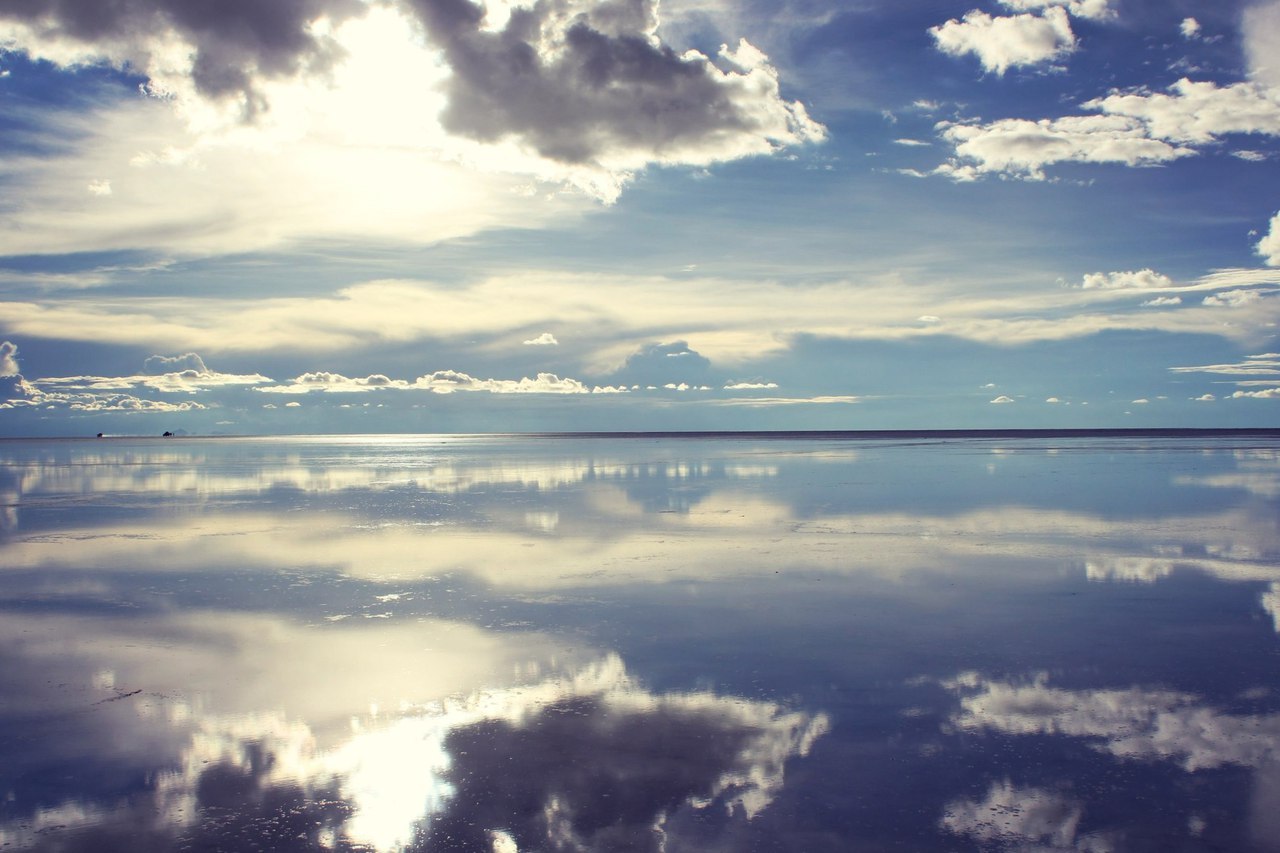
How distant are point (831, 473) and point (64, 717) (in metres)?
34.4

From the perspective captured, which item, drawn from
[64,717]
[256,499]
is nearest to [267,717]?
[64,717]

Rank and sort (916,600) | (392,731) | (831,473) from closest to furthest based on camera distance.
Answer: (392,731) < (916,600) < (831,473)

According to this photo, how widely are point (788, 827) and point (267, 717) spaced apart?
4.39 meters

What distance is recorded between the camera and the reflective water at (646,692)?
542 centimetres

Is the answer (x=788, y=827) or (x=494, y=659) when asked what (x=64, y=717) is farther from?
(x=788, y=827)

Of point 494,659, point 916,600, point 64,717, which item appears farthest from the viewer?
point 916,600

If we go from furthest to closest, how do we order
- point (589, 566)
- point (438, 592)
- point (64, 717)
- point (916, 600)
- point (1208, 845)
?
point (589, 566), point (438, 592), point (916, 600), point (64, 717), point (1208, 845)

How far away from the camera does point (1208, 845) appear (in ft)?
16.4

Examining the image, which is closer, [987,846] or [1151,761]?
[987,846]

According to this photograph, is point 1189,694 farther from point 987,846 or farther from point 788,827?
point 788,827

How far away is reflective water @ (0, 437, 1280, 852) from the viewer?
5423 mm

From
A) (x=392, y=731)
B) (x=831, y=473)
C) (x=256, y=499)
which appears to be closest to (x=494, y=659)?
(x=392, y=731)

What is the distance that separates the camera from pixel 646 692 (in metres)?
7.80

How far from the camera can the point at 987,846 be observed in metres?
5.04
